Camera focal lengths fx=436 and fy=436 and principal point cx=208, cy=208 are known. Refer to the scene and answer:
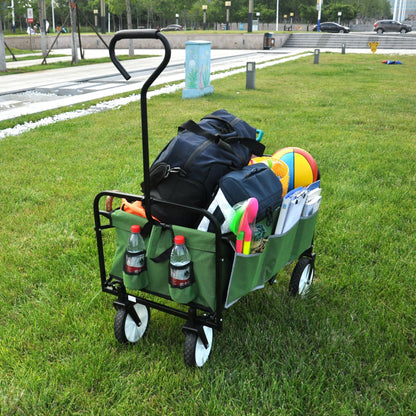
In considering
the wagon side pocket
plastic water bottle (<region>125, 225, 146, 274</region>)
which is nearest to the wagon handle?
plastic water bottle (<region>125, 225, 146, 274</region>)

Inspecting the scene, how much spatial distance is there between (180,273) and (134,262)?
27 cm

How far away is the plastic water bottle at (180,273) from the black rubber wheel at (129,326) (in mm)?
421

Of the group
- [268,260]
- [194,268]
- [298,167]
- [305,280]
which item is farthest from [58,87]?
[194,268]

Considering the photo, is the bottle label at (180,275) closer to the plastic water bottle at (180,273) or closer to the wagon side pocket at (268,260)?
the plastic water bottle at (180,273)

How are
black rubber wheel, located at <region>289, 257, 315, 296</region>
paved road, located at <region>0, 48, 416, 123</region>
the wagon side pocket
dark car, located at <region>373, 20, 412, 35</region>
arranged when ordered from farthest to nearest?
dark car, located at <region>373, 20, 412, 35</region>
paved road, located at <region>0, 48, 416, 123</region>
black rubber wheel, located at <region>289, 257, 315, 296</region>
the wagon side pocket

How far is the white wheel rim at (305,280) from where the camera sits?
2.75 metres

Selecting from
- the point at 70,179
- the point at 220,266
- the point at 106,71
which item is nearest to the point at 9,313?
the point at 220,266

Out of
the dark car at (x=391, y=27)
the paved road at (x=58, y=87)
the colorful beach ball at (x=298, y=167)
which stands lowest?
the paved road at (x=58, y=87)

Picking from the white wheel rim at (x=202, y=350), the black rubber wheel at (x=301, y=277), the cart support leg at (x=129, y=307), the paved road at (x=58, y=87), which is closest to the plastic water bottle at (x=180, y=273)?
the white wheel rim at (x=202, y=350)

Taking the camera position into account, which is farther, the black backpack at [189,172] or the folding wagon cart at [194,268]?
the black backpack at [189,172]

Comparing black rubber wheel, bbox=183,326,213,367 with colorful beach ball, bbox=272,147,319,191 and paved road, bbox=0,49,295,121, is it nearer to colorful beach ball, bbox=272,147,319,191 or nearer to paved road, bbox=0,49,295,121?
colorful beach ball, bbox=272,147,319,191

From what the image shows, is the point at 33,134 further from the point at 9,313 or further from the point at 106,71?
the point at 106,71

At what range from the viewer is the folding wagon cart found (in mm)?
1961

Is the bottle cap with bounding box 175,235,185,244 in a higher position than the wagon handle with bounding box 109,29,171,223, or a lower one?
lower
